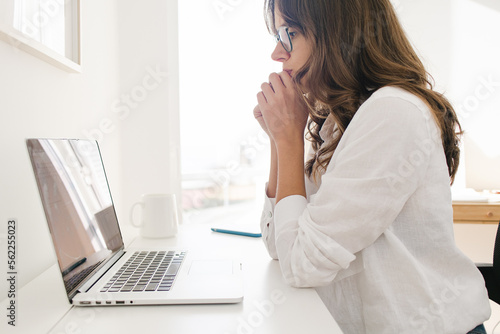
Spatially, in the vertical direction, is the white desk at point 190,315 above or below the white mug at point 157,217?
below

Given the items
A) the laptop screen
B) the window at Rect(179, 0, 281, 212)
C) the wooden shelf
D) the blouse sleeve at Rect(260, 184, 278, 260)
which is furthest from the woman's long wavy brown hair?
the window at Rect(179, 0, 281, 212)

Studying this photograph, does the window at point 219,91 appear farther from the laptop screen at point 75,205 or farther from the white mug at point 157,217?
the laptop screen at point 75,205

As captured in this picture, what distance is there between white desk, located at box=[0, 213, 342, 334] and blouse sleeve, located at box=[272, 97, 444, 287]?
0.21 ft

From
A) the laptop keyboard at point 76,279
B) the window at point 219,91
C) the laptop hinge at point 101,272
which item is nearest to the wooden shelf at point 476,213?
the window at point 219,91

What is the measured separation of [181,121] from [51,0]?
1023 mm

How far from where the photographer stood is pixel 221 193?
2068 mm

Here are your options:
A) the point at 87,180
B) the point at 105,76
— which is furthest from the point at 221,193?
the point at 87,180

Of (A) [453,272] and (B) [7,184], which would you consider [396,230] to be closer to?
(A) [453,272]

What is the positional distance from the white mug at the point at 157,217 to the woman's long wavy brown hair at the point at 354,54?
20.8 inches

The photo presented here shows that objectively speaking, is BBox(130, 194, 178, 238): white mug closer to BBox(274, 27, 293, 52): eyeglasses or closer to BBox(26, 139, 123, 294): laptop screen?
BBox(26, 139, 123, 294): laptop screen

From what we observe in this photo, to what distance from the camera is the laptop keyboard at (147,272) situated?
25.7 inches

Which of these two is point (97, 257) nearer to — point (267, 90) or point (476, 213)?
point (267, 90)

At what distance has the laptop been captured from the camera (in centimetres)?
61

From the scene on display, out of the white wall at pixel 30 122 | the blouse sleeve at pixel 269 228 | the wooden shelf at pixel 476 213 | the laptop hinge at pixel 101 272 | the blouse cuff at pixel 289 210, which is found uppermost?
the white wall at pixel 30 122
